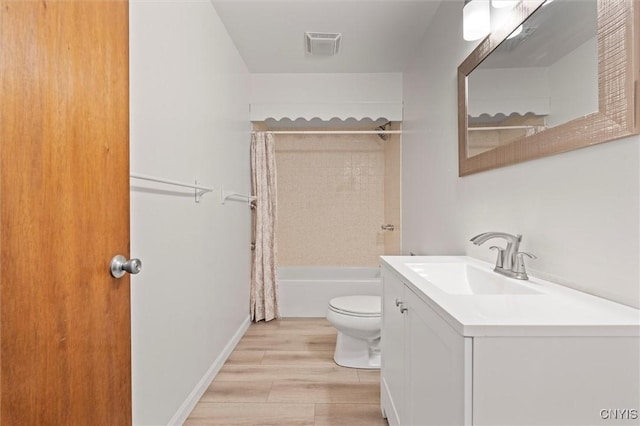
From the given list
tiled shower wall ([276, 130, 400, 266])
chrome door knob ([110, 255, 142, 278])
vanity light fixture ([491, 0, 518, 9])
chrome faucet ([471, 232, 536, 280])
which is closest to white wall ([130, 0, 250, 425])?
chrome door knob ([110, 255, 142, 278])

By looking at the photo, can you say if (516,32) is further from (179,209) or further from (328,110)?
(328,110)

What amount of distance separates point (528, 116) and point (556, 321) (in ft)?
2.73

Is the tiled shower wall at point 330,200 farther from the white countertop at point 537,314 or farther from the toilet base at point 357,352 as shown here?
the white countertop at point 537,314

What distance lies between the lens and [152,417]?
1.49m

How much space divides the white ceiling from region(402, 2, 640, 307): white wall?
0.21 m

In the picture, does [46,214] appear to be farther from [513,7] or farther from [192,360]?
[513,7]

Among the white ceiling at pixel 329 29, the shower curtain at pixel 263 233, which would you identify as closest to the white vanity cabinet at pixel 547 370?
the white ceiling at pixel 329 29

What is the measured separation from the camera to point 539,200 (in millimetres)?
1233

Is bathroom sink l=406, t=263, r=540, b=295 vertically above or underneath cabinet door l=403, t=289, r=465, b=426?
above

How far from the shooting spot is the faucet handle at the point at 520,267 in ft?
4.04

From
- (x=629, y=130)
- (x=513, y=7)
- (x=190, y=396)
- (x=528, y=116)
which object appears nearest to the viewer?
(x=629, y=130)

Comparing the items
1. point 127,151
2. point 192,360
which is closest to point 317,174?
point 192,360

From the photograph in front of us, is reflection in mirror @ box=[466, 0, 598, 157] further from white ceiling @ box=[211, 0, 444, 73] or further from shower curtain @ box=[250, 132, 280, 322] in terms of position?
shower curtain @ box=[250, 132, 280, 322]

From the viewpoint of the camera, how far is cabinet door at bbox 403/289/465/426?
77cm
